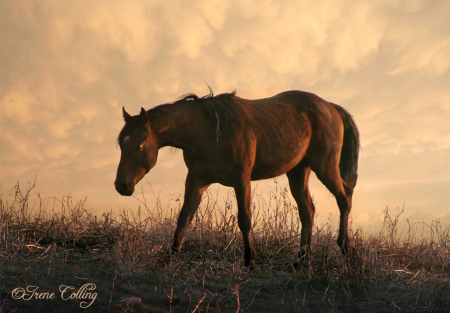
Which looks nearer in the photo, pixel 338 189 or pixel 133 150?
pixel 133 150

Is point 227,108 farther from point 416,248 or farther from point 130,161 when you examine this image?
point 416,248

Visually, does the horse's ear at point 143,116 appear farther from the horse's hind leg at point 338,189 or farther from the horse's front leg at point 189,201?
the horse's hind leg at point 338,189

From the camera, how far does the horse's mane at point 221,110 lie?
4730 millimetres

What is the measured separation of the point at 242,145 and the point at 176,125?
34.2 inches

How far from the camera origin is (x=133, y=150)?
4.30 meters

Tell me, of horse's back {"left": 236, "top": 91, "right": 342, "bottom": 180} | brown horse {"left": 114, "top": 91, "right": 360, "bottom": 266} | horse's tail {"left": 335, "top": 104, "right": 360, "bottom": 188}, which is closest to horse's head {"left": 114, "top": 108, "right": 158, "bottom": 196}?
brown horse {"left": 114, "top": 91, "right": 360, "bottom": 266}

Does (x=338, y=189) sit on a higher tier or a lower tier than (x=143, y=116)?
lower

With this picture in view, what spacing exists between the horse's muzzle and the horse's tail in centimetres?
372

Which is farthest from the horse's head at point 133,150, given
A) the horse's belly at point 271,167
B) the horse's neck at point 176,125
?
the horse's belly at point 271,167

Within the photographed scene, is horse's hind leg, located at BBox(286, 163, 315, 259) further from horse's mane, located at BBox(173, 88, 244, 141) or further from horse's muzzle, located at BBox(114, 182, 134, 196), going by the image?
horse's muzzle, located at BBox(114, 182, 134, 196)

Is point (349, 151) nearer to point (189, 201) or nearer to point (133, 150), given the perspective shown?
point (189, 201)

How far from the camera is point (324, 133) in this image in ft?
18.7

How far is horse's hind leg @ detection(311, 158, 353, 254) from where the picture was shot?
570cm

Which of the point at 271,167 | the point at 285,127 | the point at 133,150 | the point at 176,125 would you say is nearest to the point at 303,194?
the point at 271,167
